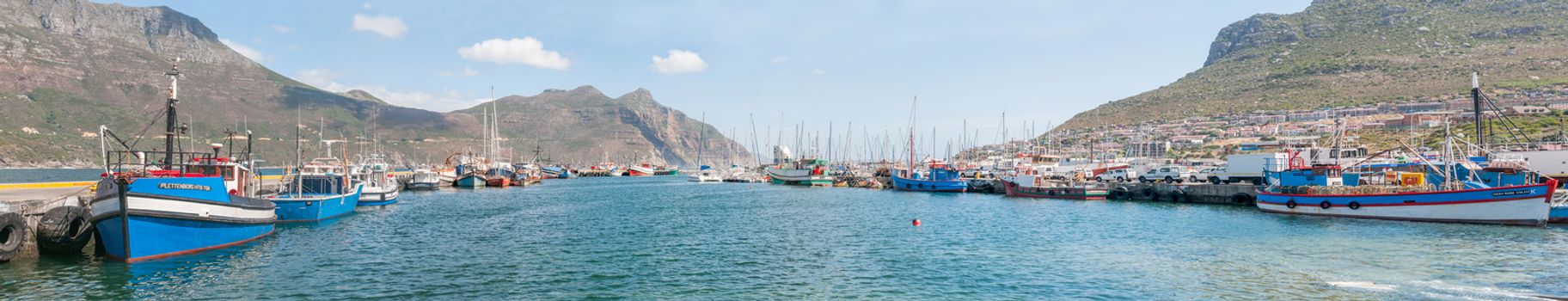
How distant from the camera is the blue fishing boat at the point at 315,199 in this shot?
37.0 meters

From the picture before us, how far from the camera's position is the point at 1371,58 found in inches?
4916

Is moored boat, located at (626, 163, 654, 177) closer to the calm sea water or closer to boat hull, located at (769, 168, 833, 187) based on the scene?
boat hull, located at (769, 168, 833, 187)

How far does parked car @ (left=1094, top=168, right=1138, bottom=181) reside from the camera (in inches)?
2913

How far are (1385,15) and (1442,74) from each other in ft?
116

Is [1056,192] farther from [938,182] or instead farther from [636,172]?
[636,172]

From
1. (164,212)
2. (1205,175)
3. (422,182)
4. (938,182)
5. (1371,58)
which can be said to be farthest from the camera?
(1371,58)

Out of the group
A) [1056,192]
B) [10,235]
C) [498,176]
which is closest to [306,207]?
[10,235]

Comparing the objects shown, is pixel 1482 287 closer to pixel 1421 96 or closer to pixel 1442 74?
pixel 1421 96

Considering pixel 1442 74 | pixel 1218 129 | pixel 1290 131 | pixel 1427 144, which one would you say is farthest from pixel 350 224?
pixel 1442 74

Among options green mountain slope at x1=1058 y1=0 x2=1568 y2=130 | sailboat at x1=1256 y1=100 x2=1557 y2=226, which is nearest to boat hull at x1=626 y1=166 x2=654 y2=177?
green mountain slope at x1=1058 y1=0 x2=1568 y2=130

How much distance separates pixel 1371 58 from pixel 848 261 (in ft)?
464

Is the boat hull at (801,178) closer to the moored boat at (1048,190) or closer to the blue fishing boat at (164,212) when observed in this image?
the moored boat at (1048,190)

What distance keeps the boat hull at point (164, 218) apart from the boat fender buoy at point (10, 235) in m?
1.87

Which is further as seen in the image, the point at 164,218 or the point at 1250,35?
the point at 1250,35
